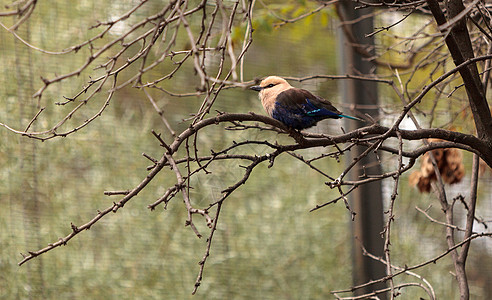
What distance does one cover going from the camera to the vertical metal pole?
60.1 inches

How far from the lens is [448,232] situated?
112 centimetres

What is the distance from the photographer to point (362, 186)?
155cm

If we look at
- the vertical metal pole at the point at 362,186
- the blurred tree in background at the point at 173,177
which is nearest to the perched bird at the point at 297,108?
the blurred tree in background at the point at 173,177

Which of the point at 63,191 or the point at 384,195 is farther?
the point at 384,195

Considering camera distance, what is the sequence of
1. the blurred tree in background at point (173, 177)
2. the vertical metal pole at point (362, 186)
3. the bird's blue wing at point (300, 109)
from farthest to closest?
the vertical metal pole at point (362, 186) < the blurred tree in background at point (173, 177) < the bird's blue wing at point (300, 109)

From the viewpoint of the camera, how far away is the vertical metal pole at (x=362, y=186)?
1.53 metres

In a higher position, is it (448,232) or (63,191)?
(63,191)

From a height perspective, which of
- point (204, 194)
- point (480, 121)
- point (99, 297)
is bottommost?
point (99, 297)

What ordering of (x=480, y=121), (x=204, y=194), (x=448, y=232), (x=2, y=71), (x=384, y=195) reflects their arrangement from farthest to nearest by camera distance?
1. (x=384, y=195)
2. (x=204, y=194)
3. (x=2, y=71)
4. (x=448, y=232)
5. (x=480, y=121)

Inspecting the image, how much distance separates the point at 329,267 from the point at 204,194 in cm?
37

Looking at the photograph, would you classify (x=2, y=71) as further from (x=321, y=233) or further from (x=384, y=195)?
(x=384, y=195)

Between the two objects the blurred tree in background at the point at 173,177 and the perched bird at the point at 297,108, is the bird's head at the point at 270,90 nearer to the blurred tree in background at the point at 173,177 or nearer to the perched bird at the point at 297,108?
the perched bird at the point at 297,108

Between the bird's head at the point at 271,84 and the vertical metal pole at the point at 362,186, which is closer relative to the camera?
the bird's head at the point at 271,84

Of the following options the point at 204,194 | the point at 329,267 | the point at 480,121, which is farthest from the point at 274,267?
the point at 480,121
